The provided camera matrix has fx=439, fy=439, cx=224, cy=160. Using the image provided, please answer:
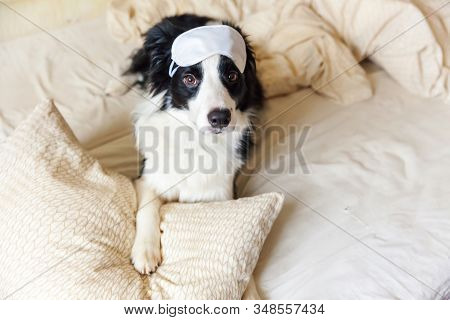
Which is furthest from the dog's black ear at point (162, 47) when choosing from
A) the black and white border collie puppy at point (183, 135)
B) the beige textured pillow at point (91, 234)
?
the beige textured pillow at point (91, 234)

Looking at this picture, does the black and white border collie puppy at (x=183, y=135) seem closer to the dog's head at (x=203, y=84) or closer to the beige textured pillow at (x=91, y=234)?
the dog's head at (x=203, y=84)

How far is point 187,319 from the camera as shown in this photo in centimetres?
116

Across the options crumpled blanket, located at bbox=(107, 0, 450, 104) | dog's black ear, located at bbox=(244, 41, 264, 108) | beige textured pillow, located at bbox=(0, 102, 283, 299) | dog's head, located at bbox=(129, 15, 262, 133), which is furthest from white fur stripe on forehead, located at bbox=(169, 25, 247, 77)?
crumpled blanket, located at bbox=(107, 0, 450, 104)

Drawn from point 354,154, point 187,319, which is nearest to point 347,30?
point 354,154

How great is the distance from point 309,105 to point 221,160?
583 millimetres

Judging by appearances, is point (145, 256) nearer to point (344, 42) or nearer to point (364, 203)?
point (364, 203)

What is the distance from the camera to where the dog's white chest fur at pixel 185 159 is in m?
1.54

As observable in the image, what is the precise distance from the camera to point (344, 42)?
204 centimetres

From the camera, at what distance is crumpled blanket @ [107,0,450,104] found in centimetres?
184

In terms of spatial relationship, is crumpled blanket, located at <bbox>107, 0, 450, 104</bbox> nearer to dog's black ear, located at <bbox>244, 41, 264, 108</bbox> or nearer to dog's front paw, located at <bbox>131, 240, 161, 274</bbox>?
dog's black ear, located at <bbox>244, 41, 264, 108</bbox>

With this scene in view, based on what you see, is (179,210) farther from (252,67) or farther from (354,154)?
(354,154)

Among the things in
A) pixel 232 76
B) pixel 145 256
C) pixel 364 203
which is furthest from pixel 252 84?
pixel 145 256

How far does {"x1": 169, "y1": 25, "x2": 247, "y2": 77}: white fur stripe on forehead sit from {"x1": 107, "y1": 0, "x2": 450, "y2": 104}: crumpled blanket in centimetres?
56

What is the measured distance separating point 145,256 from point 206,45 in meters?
0.66
